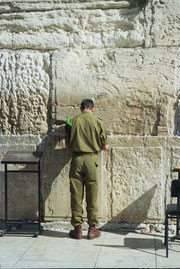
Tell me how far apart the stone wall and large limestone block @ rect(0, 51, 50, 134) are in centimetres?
1

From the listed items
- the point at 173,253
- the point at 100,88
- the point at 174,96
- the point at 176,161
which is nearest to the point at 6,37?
the point at 100,88

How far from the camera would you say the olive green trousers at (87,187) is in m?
5.35

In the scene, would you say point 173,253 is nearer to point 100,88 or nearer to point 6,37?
point 100,88

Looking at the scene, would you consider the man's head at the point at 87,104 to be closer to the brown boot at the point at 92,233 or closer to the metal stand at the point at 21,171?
the metal stand at the point at 21,171

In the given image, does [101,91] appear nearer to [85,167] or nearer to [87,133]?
[87,133]

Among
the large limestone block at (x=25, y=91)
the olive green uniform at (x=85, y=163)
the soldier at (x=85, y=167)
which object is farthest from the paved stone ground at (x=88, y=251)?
the large limestone block at (x=25, y=91)

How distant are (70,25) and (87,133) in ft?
5.34

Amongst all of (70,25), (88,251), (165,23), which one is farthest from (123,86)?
(88,251)

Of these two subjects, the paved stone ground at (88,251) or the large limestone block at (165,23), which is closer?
the paved stone ground at (88,251)

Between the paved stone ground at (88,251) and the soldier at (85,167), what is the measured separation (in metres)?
0.25

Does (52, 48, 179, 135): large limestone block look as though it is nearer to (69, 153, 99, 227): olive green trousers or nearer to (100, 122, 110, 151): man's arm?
(100, 122, 110, 151): man's arm

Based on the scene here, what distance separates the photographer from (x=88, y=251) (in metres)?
4.85

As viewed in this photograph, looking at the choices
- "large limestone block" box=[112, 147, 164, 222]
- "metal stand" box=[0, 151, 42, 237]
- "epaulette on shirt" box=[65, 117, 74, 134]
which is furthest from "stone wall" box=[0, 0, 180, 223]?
"epaulette on shirt" box=[65, 117, 74, 134]

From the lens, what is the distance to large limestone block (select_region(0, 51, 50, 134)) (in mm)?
5922
